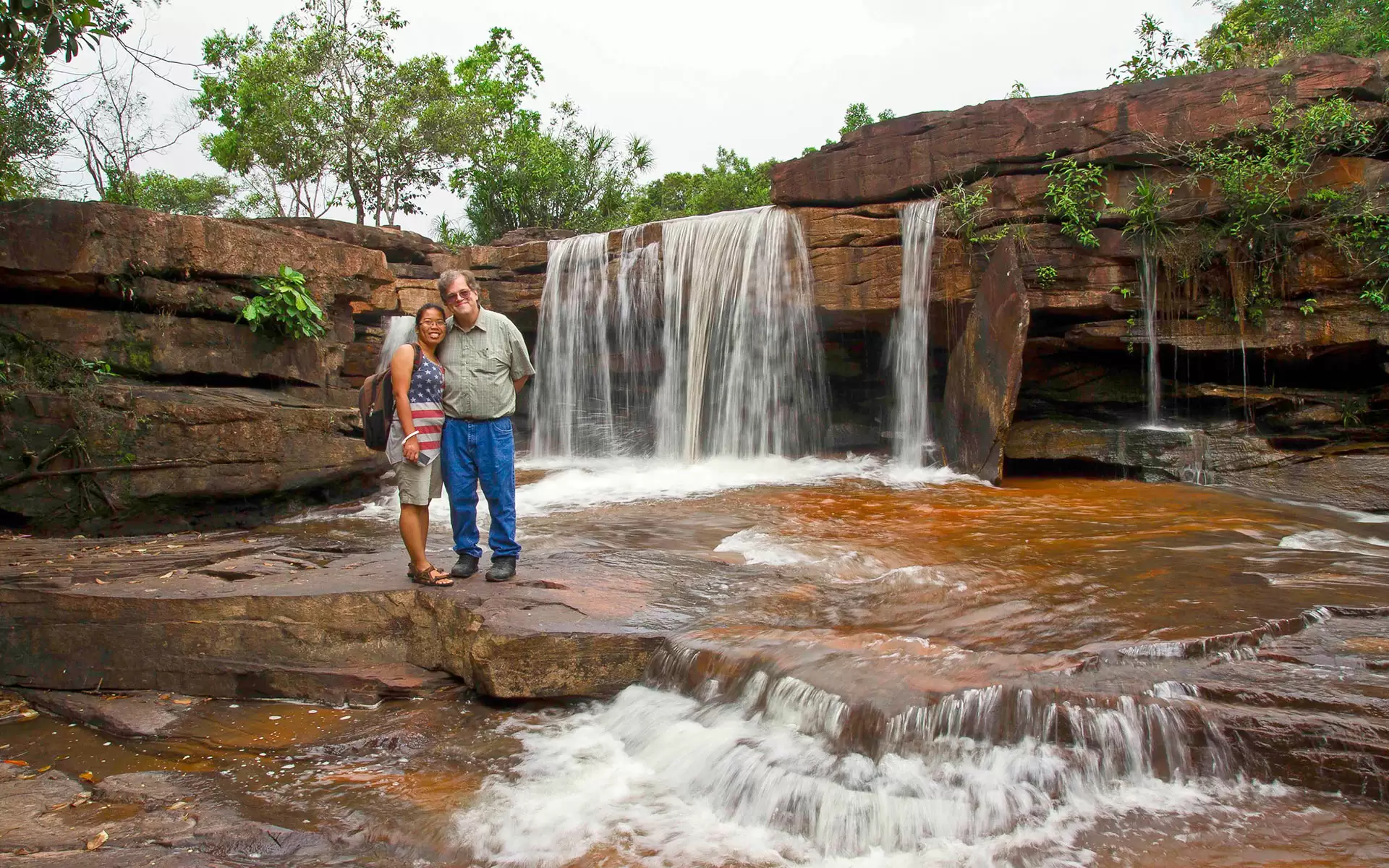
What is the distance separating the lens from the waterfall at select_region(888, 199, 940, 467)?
10.4 meters

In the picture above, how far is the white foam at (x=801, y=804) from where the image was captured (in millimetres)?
2846

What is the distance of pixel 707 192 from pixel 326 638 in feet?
75.8

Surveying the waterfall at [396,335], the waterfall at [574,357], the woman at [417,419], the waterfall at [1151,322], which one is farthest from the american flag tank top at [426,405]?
the waterfall at [396,335]

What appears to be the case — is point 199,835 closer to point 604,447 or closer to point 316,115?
point 604,447

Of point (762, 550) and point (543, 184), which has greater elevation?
point (543, 184)

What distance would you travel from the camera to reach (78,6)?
6.75 meters

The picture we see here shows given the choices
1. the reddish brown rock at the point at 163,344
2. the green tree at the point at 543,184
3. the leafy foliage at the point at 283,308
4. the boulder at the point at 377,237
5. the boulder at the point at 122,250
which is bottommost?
the reddish brown rock at the point at 163,344

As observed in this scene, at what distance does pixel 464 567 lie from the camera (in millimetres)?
4727

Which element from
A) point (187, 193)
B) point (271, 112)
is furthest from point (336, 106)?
point (187, 193)

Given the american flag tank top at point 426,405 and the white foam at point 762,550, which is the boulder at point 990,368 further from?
the american flag tank top at point 426,405

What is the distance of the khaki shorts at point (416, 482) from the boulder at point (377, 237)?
10747mm

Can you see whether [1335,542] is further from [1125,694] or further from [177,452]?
[177,452]

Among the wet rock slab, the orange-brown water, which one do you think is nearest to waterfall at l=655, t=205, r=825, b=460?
the orange-brown water

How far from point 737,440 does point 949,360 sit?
3270 mm
